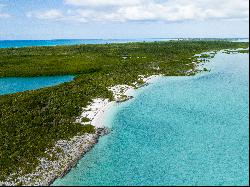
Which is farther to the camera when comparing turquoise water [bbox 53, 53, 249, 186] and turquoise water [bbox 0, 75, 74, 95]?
turquoise water [bbox 0, 75, 74, 95]

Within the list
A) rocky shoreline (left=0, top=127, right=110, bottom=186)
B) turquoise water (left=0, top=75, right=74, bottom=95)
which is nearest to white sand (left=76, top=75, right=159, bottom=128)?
rocky shoreline (left=0, top=127, right=110, bottom=186)

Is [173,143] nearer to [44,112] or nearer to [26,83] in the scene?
[44,112]

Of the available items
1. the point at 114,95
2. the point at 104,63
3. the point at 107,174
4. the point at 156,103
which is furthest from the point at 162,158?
the point at 104,63

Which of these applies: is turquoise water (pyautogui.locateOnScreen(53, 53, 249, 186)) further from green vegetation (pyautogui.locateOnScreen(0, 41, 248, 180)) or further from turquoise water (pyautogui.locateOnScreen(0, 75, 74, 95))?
turquoise water (pyautogui.locateOnScreen(0, 75, 74, 95))

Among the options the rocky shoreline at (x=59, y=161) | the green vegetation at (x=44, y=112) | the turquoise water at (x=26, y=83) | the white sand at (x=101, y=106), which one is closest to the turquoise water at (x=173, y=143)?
the rocky shoreline at (x=59, y=161)

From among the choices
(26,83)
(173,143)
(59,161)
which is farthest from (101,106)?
(26,83)

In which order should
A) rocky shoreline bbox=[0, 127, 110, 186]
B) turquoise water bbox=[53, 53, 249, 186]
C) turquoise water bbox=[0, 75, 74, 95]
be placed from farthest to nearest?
turquoise water bbox=[0, 75, 74, 95] < turquoise water bbox=[53, 53, 249, 186] < rocky shoreline bbox=[0, 127, 110, 186]

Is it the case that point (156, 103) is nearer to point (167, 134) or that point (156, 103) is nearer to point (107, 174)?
point (167, 134)
